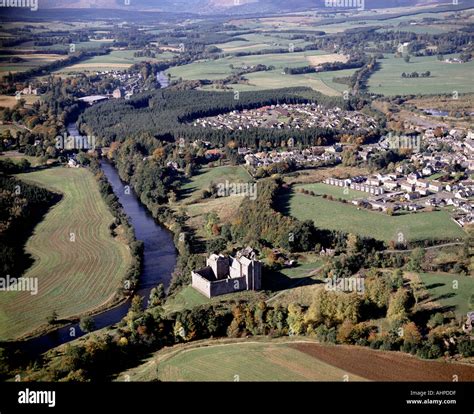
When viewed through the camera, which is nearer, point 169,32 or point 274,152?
point 274,152

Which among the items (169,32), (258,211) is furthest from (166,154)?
(169,32)

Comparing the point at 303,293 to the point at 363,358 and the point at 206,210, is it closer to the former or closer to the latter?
the point at 363,358

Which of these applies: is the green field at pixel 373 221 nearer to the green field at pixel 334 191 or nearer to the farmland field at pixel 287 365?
the green field at pixel 334 191

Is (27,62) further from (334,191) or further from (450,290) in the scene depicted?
(450,290)

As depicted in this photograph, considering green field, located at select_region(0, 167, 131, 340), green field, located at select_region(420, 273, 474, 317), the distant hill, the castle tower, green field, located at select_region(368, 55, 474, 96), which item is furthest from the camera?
the distant hill

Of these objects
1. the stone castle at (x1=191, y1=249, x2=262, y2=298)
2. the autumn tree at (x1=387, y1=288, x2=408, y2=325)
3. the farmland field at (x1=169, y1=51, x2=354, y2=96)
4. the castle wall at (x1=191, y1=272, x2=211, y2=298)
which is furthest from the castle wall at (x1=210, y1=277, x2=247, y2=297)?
the farmland field at (x1=169, y1=51, x2=354, y2=96)

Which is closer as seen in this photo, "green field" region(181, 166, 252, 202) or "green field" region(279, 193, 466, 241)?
"green field" region(279, 193, 466, 241)

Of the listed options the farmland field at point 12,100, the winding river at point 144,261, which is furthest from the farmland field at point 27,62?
the winding river at point 144,261

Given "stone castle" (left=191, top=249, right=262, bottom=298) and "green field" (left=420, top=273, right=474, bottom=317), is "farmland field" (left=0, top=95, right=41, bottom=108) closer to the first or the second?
"stone castle" (left=191, top=249, right=262, bottom=298)
